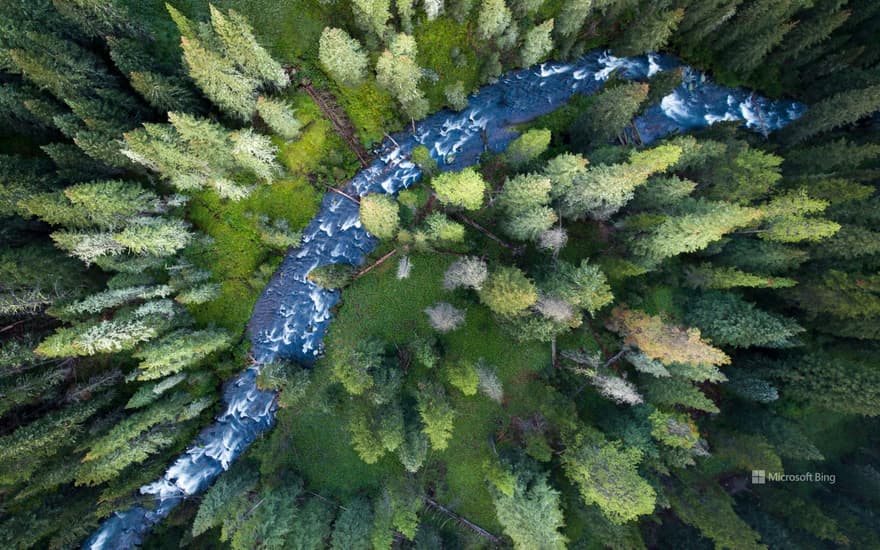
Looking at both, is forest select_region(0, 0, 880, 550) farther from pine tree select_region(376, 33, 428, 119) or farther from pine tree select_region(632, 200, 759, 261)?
pine tree select_region(376, 33, 428, 119)

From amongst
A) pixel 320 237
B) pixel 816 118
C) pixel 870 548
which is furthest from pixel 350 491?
pixel 816 118

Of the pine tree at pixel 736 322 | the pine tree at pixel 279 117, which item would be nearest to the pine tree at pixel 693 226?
the pine tree at pixel 736 322

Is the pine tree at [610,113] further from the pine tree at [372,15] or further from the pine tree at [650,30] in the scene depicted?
the pine tree at [372,15]

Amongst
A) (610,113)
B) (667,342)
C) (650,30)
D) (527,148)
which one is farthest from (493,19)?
(667,342)

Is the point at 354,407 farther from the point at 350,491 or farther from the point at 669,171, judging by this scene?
the point at 669,171

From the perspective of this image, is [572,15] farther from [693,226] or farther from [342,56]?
[693,226]
